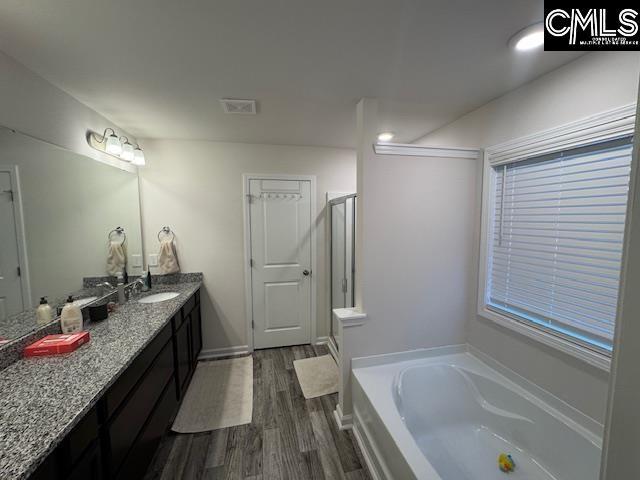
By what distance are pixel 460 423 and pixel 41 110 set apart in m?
3.34

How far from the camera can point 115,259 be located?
2.18 m

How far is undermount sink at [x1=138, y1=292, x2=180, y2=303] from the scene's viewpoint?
2221 millimetres

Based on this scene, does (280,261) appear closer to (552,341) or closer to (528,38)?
(552,341)

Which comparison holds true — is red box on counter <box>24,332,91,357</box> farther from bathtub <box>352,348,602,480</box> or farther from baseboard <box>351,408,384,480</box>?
baseboard <box>351,408,384,480</box>

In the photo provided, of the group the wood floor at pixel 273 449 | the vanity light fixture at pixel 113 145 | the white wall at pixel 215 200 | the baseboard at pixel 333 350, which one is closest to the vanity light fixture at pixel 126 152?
the vanity light fixture at pixel 113 145

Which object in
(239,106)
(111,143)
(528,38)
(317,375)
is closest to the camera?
(528,38)

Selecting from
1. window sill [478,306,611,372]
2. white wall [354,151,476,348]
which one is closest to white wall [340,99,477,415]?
white wall [354,151,476,348]

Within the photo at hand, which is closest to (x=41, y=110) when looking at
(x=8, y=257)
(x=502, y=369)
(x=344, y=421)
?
(x=8, y=257)

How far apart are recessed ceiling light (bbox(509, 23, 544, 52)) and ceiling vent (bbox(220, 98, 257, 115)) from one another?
1545mm

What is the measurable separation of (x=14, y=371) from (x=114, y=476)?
64 centimetres

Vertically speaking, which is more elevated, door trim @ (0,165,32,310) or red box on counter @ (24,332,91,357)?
door trim @ (0,165,32,310)

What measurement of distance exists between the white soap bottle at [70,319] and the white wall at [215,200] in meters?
1.30

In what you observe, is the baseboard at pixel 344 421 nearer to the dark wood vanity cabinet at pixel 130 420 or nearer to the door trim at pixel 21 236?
the dark wood vanity cabinet at pixel 130 420

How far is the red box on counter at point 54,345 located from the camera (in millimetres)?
1253
